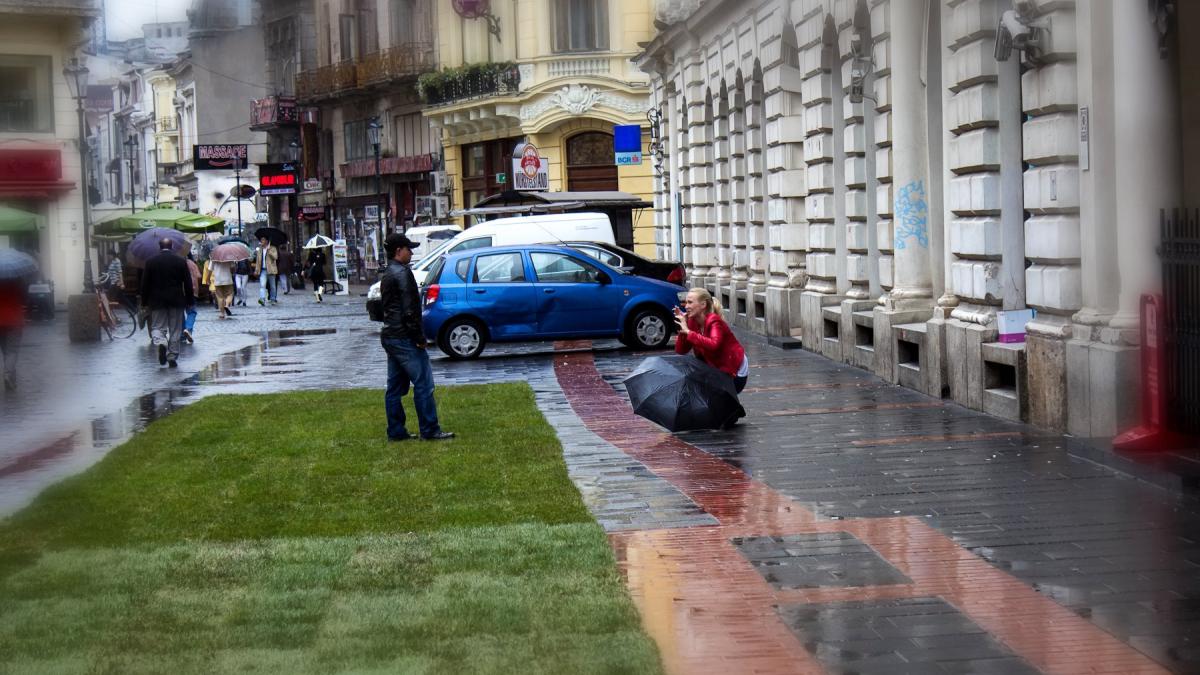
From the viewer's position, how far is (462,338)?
24.6 m

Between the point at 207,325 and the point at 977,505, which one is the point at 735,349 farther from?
the point at 207,325

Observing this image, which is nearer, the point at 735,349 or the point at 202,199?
the point at 202,199

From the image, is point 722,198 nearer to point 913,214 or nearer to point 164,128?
point 913,214

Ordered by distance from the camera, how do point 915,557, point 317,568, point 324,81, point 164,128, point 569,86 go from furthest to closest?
point 569,86
point 915,557
point 317,568
point 324,81
point 164,128

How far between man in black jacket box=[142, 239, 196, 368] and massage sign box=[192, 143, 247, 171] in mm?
20915

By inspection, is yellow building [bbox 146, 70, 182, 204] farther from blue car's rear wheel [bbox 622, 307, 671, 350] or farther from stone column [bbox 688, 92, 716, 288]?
stone column [bbox 688, 92, 716, 288]

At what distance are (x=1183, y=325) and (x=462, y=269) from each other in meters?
14.9

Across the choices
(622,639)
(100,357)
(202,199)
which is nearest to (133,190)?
(100,357)

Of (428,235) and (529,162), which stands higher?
(529,162)

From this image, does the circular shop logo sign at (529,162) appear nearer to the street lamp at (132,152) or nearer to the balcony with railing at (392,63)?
the balcony with railing at (392,63)

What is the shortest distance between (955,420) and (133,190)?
1167cm

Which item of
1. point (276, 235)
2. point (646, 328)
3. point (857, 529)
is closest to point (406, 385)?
point (857, 529)

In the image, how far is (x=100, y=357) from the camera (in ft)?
11.1

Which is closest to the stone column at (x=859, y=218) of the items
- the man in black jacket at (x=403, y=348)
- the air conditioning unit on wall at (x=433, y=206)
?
the man in black jacket at (x=403, y=348)
